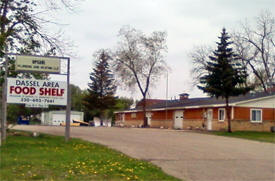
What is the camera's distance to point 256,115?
37312 millimetres

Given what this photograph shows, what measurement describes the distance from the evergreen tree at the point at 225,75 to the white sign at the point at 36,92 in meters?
17.4

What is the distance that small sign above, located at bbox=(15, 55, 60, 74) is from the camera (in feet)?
57.8

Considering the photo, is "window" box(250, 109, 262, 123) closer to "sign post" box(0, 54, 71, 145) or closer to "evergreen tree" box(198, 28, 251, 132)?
"evergreen tree" box(198, 28, 251, 132)

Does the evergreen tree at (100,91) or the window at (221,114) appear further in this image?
the evergreen tree at (100,91)

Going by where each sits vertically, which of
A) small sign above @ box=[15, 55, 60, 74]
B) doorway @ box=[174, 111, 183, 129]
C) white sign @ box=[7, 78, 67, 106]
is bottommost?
doorway @ box=[174, 111, 183, 129]

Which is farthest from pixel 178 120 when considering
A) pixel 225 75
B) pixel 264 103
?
pixel 225 75

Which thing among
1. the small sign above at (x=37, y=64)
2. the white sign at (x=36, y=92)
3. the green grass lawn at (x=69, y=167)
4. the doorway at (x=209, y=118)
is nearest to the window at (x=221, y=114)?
the doorway at (x=209, y=118)

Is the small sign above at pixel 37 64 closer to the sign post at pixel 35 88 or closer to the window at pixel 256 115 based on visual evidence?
the sign post at pixel 35 88

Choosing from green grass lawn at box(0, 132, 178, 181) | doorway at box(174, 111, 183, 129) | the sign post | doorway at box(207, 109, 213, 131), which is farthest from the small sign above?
doorway at box(174, 111, 183, 129)

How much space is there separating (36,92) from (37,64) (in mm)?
1194

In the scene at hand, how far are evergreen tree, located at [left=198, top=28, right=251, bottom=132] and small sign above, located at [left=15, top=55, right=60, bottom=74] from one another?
1762 cm

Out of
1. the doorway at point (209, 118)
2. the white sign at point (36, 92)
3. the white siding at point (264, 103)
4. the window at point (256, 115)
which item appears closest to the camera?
the white sign at point (36, 92)

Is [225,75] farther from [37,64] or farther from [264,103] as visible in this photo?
[37,64]

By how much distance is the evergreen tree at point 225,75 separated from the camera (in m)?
32.7
